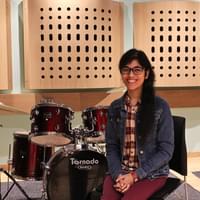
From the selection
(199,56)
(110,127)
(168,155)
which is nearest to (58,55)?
(199,56)

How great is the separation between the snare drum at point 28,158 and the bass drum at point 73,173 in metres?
0.35

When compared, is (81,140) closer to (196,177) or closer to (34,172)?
(34,172)

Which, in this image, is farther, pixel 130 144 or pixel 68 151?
pixel 68 151

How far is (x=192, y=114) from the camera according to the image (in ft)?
17.6

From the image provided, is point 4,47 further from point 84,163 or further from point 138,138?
point 138,138

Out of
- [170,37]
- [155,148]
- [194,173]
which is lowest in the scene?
[194,173]

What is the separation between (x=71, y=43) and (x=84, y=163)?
188 centimetres

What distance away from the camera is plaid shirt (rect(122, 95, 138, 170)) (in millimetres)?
2357

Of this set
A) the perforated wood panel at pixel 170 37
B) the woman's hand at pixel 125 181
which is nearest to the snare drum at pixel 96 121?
the woman's hand at pixel 125 181

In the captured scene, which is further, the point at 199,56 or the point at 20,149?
the point at 199,56

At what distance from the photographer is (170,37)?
4.96 m

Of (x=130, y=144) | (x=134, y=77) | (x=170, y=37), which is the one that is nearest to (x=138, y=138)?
(x=130, y=144)

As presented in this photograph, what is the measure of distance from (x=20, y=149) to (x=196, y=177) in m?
2.05

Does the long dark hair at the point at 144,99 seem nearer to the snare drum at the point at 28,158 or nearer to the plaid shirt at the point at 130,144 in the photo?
the plaid shirt at the point at 130,144
